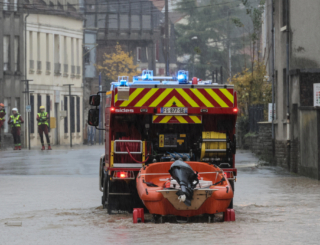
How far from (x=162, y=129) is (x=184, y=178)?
2.19 metres

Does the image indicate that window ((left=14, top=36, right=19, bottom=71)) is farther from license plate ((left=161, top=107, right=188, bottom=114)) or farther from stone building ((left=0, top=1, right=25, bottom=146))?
license plate ((left=161, top=107, right=188, bottom=114))

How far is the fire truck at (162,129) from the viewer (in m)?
12.9

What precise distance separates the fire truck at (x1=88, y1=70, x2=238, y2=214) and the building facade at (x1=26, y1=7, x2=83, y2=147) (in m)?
38.8

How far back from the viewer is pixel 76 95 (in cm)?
6003

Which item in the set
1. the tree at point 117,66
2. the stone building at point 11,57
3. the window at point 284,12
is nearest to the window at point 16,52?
the stone building at point 11,57

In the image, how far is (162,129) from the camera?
13.5 m

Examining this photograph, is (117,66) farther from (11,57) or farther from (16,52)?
(11,57)

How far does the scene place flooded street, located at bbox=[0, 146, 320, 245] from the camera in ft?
33.2

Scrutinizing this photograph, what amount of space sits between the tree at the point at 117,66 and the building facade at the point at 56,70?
12223 millimetres

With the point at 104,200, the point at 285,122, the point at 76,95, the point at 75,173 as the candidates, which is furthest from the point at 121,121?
the point at 76,95

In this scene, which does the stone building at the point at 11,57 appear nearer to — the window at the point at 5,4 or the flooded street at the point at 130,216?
the window at the point at 5,4

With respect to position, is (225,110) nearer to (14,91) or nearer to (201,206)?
(201,206)

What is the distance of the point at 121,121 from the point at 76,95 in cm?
4698

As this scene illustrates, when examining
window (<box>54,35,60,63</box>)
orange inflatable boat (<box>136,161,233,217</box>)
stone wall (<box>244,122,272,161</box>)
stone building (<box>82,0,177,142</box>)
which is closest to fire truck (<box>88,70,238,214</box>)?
orange inflatable boat (<box>136,161,233,217</box>)
